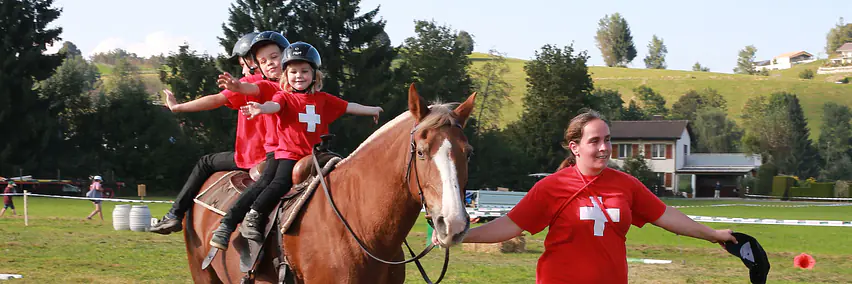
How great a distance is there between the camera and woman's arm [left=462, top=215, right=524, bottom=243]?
4.91 meters

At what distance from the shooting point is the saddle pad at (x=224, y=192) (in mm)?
6945

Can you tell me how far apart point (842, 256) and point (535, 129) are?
187 feet

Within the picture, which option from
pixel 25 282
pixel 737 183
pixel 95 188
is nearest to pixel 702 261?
pixel 25 282

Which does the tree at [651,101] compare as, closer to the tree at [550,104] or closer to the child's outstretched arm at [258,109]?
the tree at [550,104]

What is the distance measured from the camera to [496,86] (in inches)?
3329

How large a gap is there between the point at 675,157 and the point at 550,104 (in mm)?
29422

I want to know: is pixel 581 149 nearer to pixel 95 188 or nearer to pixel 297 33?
→ pixel 95 188

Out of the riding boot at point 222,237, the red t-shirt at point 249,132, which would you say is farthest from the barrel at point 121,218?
the riding boot at point 222,237

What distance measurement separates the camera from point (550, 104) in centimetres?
7694

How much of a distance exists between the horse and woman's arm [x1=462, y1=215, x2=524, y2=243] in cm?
36

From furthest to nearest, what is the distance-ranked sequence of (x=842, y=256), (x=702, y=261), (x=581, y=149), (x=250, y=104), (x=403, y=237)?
(x=842, y=256)
(x=702, y=261)
(x=250, y=104)
(x=403, y=237)
(x=581, y=149)

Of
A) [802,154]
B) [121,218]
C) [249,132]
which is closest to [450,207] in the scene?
[249,132]


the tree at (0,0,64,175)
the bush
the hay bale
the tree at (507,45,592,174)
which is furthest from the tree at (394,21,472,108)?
the hay bale

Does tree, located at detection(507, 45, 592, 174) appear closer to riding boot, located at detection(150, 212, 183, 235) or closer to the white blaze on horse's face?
riding boot, located at detection(150, 212, 183, 235)
